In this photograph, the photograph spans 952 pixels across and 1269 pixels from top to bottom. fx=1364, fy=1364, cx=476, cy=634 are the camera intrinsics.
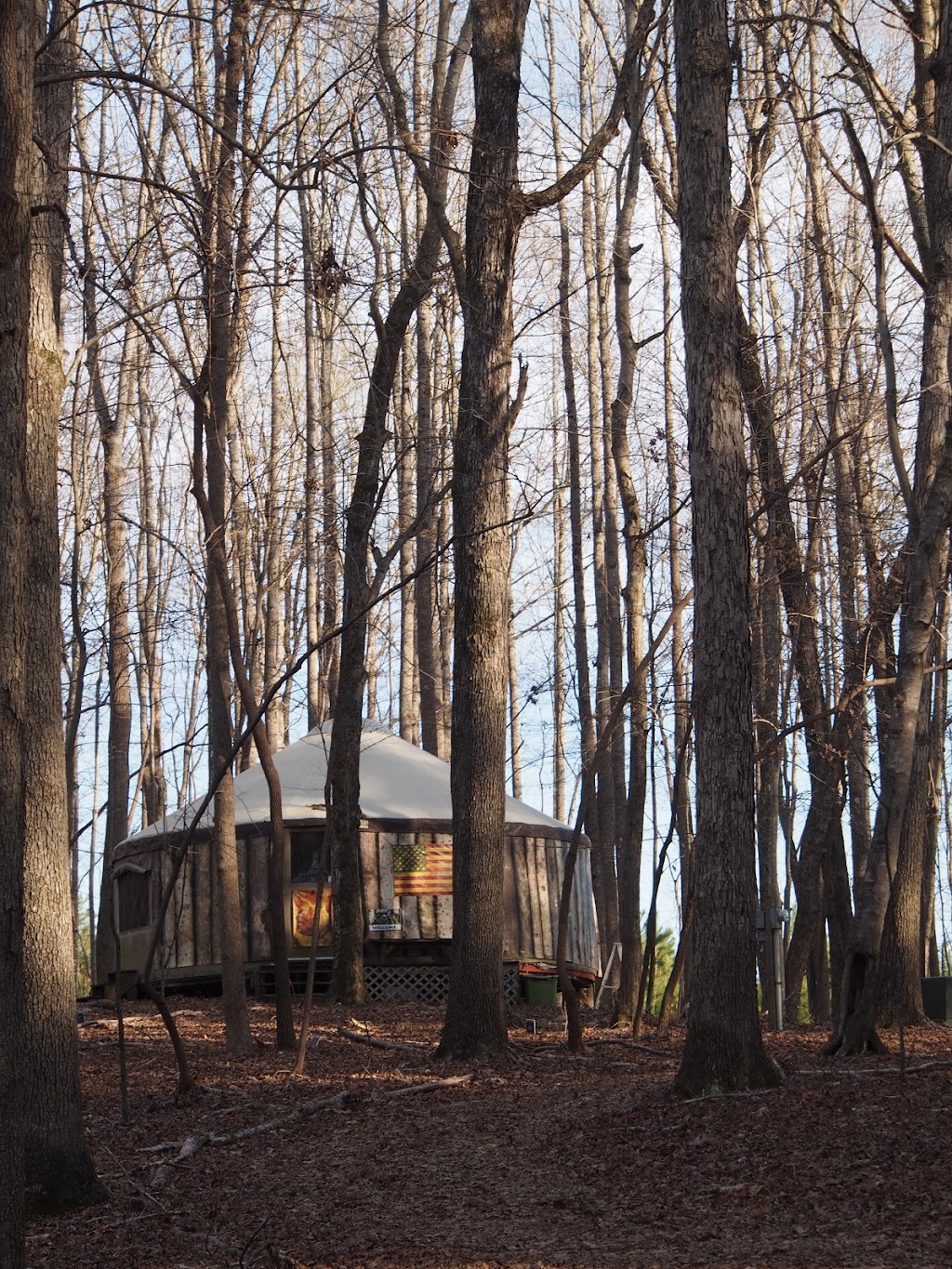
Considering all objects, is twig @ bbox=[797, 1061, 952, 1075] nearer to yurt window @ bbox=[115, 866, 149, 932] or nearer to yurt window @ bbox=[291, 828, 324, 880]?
yurt window @ bbox=[291, 828, 324, 880]

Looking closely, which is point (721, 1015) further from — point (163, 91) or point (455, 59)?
point (455, 59)

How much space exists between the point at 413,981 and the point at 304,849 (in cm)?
165

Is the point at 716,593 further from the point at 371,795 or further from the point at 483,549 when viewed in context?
the point at 371,795

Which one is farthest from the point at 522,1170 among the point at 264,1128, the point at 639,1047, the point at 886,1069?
the point at 639,1047

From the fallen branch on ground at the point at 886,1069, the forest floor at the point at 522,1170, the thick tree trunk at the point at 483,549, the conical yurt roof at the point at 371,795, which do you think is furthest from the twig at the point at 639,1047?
the conical yurt roof at the point at 371,795

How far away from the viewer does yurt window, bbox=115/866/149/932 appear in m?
14.1

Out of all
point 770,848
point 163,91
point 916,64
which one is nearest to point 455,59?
point 916,64

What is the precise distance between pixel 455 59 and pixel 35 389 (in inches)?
244

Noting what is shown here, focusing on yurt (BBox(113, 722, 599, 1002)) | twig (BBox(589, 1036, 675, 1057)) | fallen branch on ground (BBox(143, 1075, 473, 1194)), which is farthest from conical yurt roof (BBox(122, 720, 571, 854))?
fallen branch on ground (BBox(143, 1075, 473, 1194))

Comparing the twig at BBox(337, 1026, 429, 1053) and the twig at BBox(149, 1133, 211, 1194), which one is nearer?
the twig at BBox(149, 1133, 211, 1194)

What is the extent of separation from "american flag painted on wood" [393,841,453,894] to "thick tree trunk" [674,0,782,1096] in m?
6.70

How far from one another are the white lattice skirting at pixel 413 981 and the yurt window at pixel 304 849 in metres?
1.14

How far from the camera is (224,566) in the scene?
26.9ft

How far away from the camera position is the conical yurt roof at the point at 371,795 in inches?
527
